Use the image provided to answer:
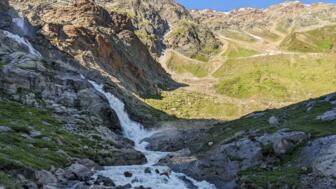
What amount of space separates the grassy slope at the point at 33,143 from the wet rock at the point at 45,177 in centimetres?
115

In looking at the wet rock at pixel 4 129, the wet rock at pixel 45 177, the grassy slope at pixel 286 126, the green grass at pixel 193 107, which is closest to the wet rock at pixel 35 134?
the wet rock at pixel 4 129

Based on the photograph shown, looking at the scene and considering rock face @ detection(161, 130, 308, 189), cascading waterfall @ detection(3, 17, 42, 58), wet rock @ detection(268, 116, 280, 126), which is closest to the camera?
rock face @ detection(161, 130, 308, 189)

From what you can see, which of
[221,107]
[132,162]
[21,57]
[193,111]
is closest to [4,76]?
[21,57]

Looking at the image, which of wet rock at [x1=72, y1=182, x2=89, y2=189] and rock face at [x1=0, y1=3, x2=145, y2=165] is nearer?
wet rock at [x1=72, y1=182, x2=89, y2=189]

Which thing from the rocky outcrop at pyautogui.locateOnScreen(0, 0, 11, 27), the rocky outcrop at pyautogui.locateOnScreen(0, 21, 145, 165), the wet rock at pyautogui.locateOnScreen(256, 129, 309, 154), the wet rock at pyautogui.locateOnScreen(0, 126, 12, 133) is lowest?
the wet rock at pyautogui.locateOnScreen(0, 126, 12, 133)

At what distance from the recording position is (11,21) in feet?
479

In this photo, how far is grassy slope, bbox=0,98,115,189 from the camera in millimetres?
48516

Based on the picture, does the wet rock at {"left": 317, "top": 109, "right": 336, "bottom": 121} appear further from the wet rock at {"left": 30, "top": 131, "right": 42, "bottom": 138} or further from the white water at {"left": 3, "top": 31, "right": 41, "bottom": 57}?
the white water at {"left": 3, "top": 31, "right": 41, "bottom": 57}

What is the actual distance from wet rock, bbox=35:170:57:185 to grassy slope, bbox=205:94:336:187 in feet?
69.3

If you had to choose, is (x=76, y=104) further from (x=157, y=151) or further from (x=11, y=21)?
(x=11, y=21)

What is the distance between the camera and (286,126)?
223ft

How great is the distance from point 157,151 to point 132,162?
20.5m

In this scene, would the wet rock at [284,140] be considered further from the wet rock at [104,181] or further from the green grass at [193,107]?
the green grass at [193,107]

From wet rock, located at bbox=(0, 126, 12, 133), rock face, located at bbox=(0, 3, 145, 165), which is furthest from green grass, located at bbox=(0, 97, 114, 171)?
rock face, located at bbox=(0, 3, 145, 165)
